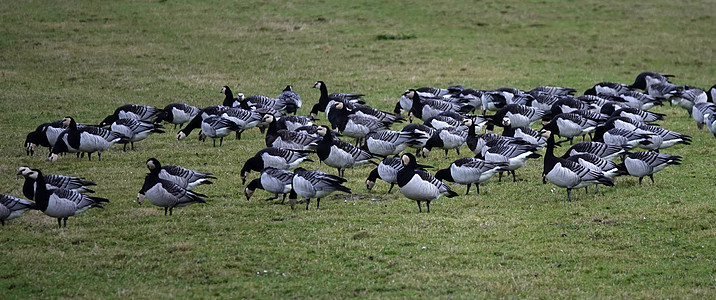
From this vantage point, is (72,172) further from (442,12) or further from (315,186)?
(442,12)

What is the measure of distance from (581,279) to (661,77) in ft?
66.6

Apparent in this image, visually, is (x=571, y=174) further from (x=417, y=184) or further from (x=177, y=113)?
(x=177, y=113)

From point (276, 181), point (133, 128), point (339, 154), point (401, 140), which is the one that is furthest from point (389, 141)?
point (133, 128)

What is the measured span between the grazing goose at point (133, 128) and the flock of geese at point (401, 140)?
31mm

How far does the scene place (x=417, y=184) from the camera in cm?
1355

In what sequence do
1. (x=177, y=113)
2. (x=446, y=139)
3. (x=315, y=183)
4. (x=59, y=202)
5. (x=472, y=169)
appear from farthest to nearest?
1. (x=177, y=113)
2. (x=446, y=139)
3. (x=472, y=169)
4. (x=315, y=183)
5. (x=59, y=202)

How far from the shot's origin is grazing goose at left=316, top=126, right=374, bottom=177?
54.7 feet

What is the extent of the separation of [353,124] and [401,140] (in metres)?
2.33

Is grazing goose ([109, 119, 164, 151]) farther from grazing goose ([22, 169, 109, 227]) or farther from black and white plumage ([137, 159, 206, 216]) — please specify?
grazing goose ([22, 169, 109, 227])

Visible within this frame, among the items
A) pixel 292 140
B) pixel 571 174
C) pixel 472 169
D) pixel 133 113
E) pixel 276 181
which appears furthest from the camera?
pixel 133 113

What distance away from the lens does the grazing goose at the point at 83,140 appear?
1859 cm

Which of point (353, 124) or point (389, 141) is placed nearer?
point (389, 141)

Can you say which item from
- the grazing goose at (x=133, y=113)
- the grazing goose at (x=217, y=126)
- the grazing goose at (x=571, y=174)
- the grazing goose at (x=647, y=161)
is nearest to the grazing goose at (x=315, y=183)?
the grazing goose at (x=571, y=174)

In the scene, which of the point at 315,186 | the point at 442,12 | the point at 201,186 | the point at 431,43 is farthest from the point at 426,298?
the point at 442,12
